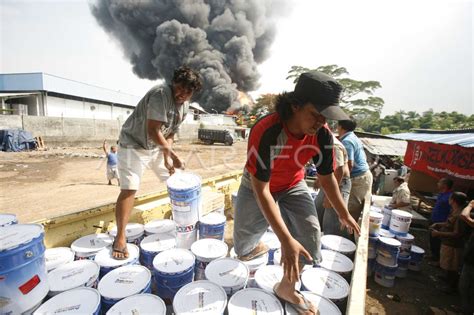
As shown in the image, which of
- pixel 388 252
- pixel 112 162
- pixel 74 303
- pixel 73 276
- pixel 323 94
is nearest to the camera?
pixel 323 94

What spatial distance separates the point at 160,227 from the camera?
3.04m

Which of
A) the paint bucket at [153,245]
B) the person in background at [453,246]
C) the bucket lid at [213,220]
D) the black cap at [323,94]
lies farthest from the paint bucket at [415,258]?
the paint bucket at [153,245]

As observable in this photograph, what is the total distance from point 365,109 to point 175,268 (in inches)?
1478

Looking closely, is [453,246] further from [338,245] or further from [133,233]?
[133,233]

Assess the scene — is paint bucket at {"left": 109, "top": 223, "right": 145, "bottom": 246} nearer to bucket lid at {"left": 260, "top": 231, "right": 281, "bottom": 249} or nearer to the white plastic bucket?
bucket lid at {"left": 260, "top": 231, "right": 281, "bottom": 249}

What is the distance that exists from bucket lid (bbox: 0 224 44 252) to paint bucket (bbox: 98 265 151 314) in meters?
0.64

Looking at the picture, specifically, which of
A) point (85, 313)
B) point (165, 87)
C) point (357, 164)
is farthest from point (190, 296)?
point (357, 164)

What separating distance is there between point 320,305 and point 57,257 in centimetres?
246

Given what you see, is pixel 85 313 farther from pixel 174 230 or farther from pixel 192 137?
pixel 192 137

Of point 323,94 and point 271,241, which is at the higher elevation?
point 323,94

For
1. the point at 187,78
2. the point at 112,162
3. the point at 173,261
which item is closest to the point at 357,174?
the point at 187,78

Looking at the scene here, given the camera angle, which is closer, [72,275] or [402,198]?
[72,275]

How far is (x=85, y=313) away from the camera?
1696mm

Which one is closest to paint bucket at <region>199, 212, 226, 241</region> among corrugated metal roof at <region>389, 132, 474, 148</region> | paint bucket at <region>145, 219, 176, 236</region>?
paint bucket at <region>145, 219, 176, 236</region>
